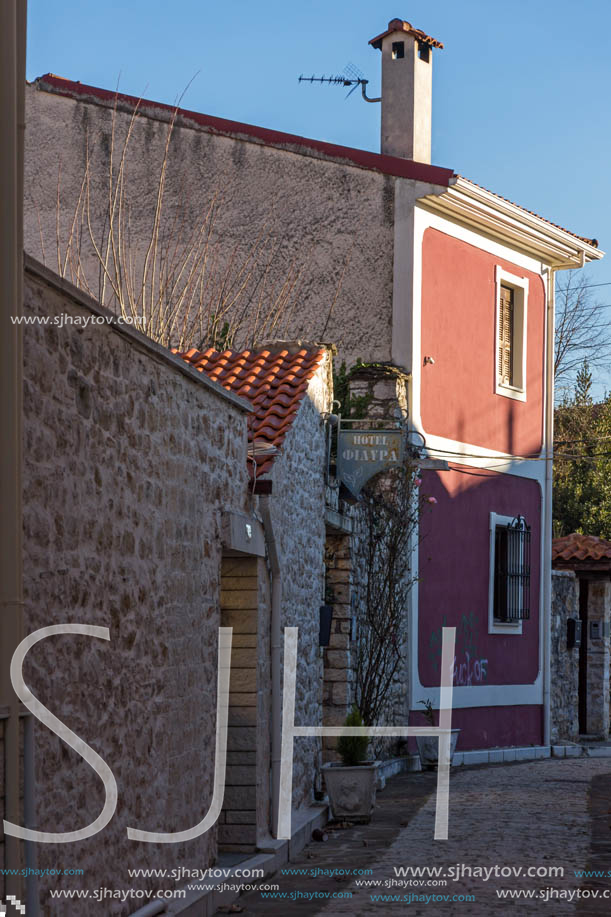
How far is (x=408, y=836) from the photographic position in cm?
964

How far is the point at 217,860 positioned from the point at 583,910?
7.13ft

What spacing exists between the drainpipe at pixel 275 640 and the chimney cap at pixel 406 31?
9362 mm

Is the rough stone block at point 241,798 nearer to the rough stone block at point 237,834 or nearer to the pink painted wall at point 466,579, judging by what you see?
the rough stone block at point 237,834

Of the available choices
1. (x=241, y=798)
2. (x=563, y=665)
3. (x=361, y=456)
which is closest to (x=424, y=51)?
(x=361, y=456)

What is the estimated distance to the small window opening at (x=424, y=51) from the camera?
16.4 meters

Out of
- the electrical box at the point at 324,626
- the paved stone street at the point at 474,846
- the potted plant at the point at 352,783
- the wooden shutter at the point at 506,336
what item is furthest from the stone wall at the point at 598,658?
the potted plant at the point at 352,783

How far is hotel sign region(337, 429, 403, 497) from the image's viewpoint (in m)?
12.1

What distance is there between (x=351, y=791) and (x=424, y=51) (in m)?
9.97

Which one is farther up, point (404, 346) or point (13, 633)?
point (404, 346)

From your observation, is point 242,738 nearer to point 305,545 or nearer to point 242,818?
point 242,818

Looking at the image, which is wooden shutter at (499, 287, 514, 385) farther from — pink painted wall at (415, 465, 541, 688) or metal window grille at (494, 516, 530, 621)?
metal window grille at (494, 516, 530, 621)

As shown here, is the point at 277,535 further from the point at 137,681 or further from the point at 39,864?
the point at 39,864

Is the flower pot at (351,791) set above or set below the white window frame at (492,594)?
below

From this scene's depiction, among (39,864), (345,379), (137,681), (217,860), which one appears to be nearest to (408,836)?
(217,860)
